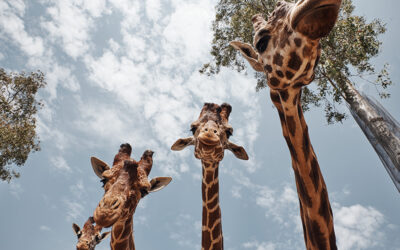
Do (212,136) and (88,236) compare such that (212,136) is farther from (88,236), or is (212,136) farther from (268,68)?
(88,236)

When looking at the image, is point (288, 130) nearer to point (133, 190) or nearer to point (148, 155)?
point (133, 190)

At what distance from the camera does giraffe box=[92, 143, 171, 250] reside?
348cm

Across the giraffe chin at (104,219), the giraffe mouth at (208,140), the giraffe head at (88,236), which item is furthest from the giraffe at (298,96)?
the giraffe head at (88,236)

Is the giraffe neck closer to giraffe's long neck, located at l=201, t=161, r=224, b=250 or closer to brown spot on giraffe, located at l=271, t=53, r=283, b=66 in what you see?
giraffe's long neck, located at l=201, t=161, r=224, b=250

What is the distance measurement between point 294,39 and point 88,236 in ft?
32.5

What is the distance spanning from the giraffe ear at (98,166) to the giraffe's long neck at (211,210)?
7.48 ft

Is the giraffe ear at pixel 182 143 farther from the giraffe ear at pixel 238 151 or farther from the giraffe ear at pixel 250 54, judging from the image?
the giraffe ear at pixel 250 54

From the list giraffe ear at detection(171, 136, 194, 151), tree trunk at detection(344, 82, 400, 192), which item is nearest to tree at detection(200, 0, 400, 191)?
tree trunk at detection(344, 82, 400, 192)

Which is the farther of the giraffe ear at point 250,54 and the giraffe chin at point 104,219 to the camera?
the giraffe chin at point 104,219

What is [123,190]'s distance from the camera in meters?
3.98

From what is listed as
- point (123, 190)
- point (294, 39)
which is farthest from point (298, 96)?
point (123, 190)

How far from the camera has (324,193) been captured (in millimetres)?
2338

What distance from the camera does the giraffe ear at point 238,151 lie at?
490 centimetres

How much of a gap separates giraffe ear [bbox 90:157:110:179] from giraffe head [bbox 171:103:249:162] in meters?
1.68
